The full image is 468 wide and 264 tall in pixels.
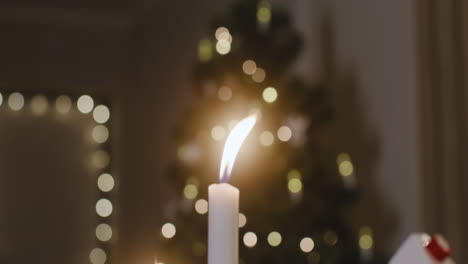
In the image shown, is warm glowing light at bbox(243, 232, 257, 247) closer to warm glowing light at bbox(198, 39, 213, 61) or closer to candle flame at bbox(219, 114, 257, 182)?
warm glowing light at bbox(198, 39, 213, 61)

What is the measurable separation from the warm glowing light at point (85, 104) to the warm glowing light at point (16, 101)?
35cm

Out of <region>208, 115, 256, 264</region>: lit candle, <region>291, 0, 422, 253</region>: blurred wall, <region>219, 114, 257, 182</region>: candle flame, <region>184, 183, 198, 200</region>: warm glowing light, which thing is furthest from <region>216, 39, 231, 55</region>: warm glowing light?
<region>208, 115, 256, 264</region>: lit candle

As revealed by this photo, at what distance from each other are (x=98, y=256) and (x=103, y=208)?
0.31m

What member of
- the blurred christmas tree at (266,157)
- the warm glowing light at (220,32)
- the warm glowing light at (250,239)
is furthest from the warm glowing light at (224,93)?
the warm glowing light at (250,239)

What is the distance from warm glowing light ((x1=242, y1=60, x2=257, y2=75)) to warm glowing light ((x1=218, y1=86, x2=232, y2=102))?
0.07m

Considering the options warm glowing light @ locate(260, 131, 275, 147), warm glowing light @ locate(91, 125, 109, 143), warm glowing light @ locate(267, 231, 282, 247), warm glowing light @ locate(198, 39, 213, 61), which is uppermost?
warm glowing light @ locate(198, 39, 213, 61)

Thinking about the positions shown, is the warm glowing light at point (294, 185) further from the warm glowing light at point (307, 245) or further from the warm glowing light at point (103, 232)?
the warm glowing light at point (103, 232)

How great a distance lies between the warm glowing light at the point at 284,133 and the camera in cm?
176

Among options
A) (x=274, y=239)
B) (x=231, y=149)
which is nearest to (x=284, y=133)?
(x=274, y=239)

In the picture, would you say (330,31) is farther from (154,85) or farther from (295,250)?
(154,85)

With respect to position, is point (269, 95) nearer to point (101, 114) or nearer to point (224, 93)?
point (224, 93)

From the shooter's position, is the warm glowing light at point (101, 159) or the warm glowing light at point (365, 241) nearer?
the warm glowing light at point (365, 241)

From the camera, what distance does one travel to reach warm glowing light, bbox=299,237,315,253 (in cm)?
167

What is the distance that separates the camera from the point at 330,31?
7.43 ft
